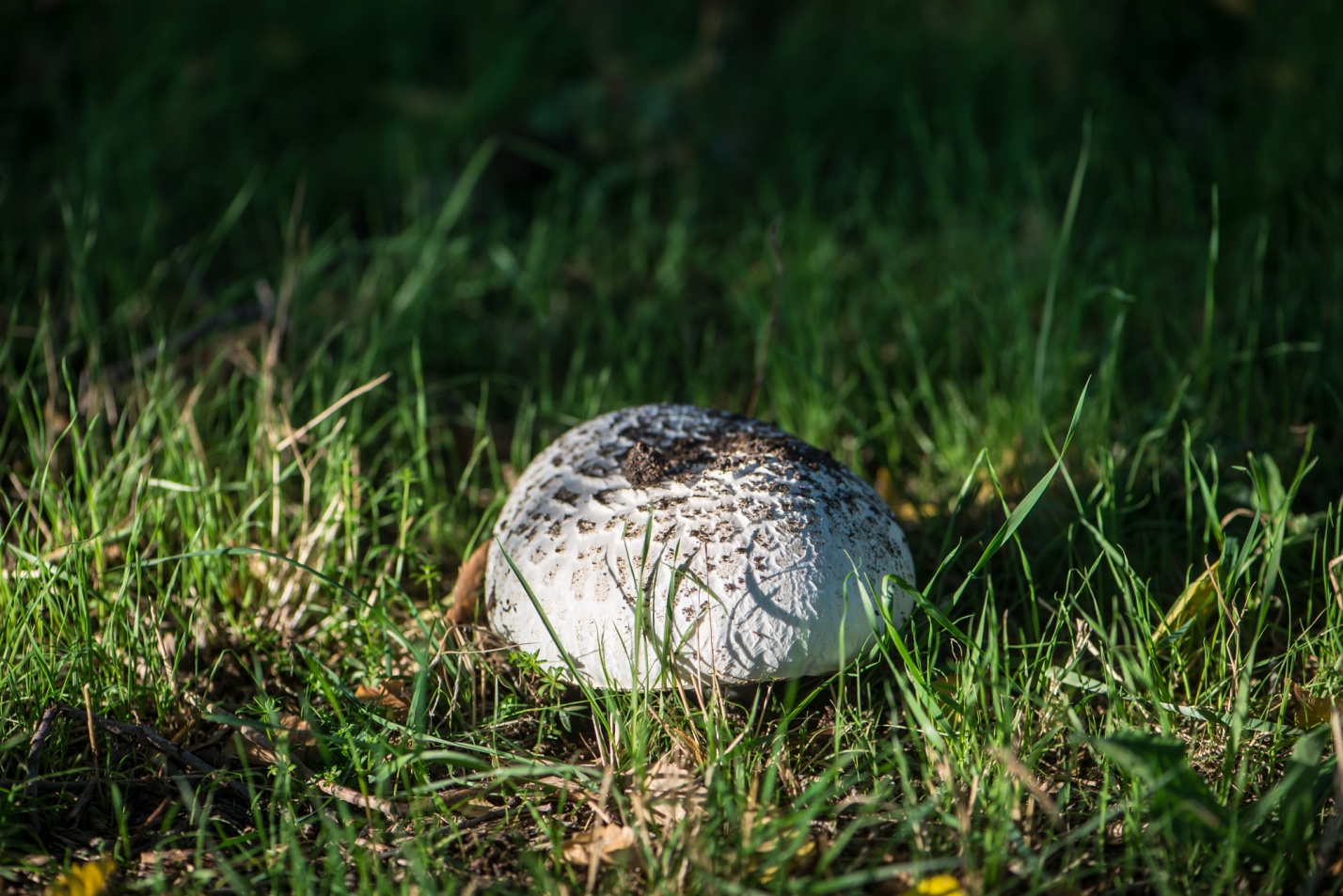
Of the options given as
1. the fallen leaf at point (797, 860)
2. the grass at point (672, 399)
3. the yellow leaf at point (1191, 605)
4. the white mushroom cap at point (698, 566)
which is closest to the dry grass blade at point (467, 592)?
the grass at point (672, 399)

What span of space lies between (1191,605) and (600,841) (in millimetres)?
1318

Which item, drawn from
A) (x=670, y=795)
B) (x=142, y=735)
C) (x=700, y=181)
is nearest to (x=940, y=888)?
(x=670, y=795)

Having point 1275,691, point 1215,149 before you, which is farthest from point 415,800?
point 1215,149

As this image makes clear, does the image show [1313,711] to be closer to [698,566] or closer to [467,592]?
[698,566]

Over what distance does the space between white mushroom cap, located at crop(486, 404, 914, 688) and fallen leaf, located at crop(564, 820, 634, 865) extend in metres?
0.26

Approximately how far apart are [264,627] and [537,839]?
88 centimetres

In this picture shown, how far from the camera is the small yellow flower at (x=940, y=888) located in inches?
61.3

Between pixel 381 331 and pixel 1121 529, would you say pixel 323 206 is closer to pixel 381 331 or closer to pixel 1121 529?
pixel 381 331

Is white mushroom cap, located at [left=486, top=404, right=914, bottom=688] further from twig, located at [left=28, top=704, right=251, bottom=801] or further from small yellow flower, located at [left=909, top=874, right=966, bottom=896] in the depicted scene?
twig, located at [left=28, top=704, right=251, bottom=801]

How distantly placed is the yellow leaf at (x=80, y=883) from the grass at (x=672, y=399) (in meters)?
0.05

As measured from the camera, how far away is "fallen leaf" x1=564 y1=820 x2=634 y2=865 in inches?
67.0

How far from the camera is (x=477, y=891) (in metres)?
1.68

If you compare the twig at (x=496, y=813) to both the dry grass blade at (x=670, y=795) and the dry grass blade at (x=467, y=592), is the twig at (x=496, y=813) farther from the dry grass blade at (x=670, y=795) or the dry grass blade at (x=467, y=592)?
the dry grass blade at (x=467, y=592)

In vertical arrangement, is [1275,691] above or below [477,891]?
above
